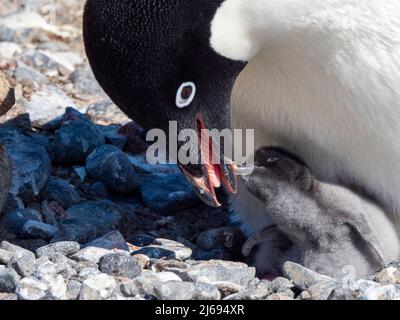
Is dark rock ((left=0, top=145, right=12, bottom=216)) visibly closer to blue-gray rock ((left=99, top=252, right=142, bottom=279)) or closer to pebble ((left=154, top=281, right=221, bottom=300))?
blue-gray rock ((left=99, top=252, right=142, bottom=279))

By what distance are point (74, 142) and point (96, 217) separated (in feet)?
1.78

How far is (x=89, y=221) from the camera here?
3820 mm

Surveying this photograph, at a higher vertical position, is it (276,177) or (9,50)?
(276,177)

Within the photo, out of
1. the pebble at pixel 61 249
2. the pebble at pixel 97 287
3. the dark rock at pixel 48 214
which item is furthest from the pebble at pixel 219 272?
the dark rock at pixel 48 214

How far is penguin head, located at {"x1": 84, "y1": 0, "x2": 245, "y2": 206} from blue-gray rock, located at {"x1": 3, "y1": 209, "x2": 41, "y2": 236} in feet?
2.47

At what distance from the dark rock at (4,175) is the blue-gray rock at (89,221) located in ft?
0.72

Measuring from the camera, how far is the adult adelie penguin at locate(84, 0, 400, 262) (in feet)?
10.0

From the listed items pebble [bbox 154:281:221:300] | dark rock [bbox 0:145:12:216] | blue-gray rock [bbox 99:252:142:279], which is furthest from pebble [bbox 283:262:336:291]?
dark rock [bbox 0:145:12:216]

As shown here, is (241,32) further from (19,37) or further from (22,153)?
(19,37)

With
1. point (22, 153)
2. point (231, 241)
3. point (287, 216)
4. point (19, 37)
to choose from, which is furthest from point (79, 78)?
point (287, 216)

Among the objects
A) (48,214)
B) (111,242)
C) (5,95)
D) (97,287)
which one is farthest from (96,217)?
(97,287)

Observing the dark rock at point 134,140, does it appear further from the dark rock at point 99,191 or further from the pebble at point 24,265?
the pebble at point 24,265

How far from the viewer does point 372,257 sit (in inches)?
138

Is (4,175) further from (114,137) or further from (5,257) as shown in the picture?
(114,137)
